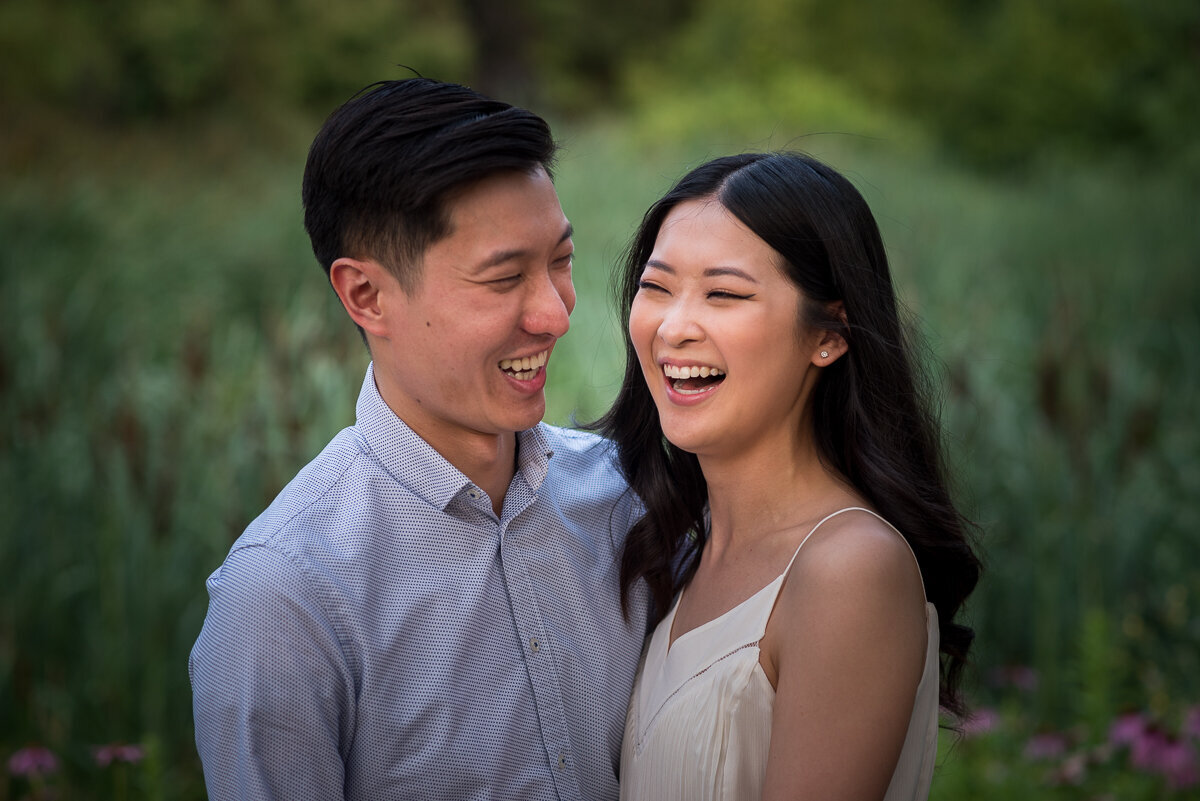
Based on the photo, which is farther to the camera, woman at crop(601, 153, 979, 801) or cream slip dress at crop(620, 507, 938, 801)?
cream slip dress at crop(620, 507, 938, 801)

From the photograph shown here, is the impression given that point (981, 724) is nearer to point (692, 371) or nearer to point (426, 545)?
point (692, 371)

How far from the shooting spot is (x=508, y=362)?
6.61 feet

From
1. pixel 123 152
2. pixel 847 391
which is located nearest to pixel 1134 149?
pixel 123 152

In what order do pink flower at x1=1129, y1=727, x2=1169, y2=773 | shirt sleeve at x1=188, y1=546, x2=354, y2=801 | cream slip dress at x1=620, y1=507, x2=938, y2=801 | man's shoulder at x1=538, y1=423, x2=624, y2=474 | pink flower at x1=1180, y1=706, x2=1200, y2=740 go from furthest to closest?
pink flower at x1=1180, y1=706, x2=1200, y2=740, pink flower at x1=1129, y1=727, x2=1169, y2=773, man's shoulder at x1=538, y1=423, x2=624, y2=474, cream slip dress at x1=620, y1=507, x2=938, y2=801, shirt sleeve at x1=188, y1=546, x2=354, y2=801

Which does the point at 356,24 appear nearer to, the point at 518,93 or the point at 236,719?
the point at 518,93

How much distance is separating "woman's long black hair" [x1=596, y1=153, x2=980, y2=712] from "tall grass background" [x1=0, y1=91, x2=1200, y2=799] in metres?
0.16

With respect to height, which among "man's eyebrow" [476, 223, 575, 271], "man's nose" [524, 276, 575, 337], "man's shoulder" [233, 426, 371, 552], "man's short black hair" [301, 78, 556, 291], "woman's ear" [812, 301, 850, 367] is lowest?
"man's shoulder" [233, 426, 371, 552]

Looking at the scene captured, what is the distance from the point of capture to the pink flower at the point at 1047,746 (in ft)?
10.2

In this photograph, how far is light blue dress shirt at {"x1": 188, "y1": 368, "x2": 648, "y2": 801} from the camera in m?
1.71

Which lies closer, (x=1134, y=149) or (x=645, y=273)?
(x=645, y=273)

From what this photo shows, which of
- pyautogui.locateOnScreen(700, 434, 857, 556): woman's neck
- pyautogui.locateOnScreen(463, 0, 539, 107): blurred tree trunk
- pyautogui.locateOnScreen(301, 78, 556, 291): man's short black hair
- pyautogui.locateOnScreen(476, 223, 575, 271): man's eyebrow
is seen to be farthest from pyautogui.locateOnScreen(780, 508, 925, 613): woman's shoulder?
pyautogui.locateOnScreen(463, 0, 539, 107): blurred tree trunk

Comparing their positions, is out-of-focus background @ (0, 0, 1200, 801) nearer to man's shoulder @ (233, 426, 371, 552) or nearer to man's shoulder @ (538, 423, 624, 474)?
man's shoulder @ (538, 423, 624, 474)

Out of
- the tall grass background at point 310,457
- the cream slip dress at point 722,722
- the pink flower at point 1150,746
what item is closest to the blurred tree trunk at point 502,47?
the tall grass background at point 310,457

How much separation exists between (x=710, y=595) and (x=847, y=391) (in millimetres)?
478
